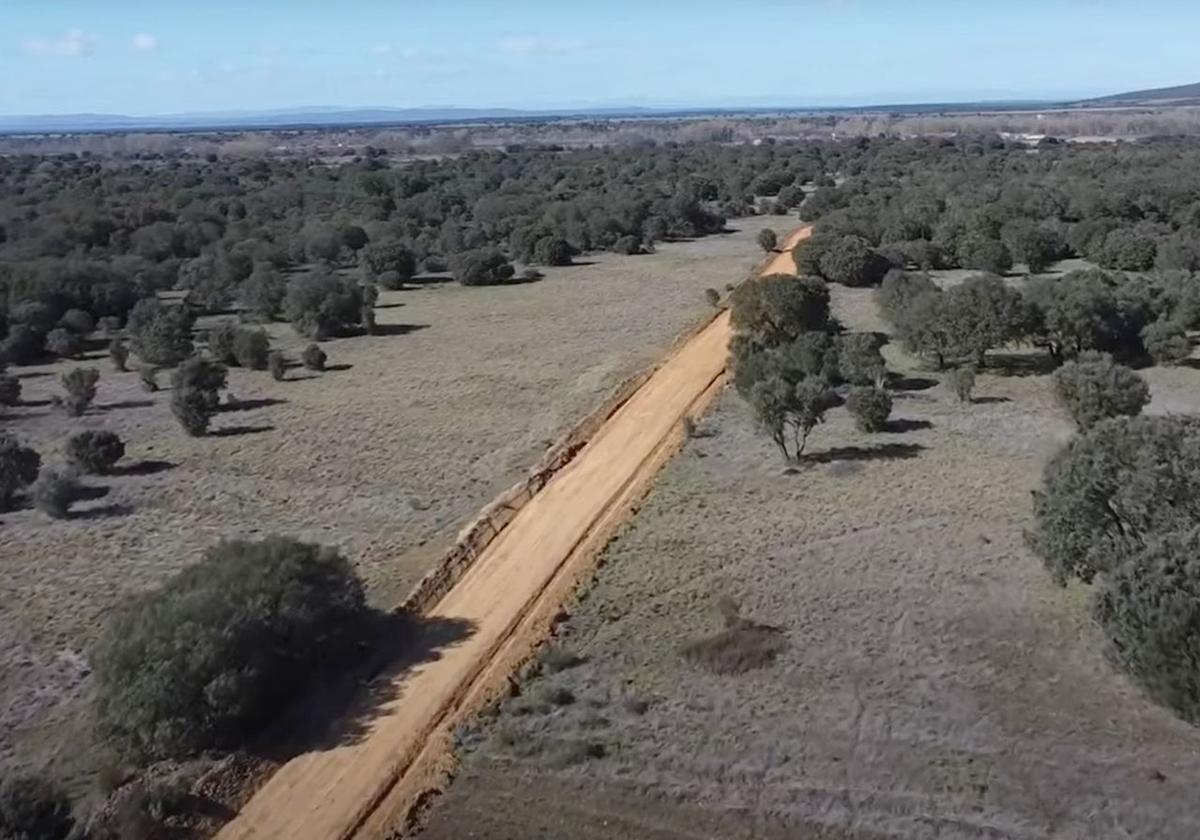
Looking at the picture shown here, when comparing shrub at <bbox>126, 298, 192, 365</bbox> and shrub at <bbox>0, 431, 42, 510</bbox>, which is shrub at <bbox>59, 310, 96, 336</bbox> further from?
shrub at <bbox>0, 431, 42, 510</bbox>

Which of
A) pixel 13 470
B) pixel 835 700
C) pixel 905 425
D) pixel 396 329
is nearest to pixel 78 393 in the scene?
pixel 13 470

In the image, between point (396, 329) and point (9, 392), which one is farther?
point (396, 329)

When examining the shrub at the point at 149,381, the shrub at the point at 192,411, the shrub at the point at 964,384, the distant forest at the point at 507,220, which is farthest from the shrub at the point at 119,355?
the shrub at the point at 964,384

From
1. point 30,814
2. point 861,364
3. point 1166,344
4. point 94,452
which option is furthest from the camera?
point 1166,344

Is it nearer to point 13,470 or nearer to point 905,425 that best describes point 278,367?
point 13,470

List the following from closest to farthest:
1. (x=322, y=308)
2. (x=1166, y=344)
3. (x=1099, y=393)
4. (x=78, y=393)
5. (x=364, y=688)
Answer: (x=364, y=688)
(x=1099, y=393)
(x=78, y=393)
(x=1166, y=344)
(x=322, y=308)

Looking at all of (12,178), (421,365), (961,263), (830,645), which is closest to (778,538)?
(830,645)

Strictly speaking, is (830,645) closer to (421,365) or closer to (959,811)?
(959,811)

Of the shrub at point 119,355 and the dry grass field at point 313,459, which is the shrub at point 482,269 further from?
the shrub at point 119,355
